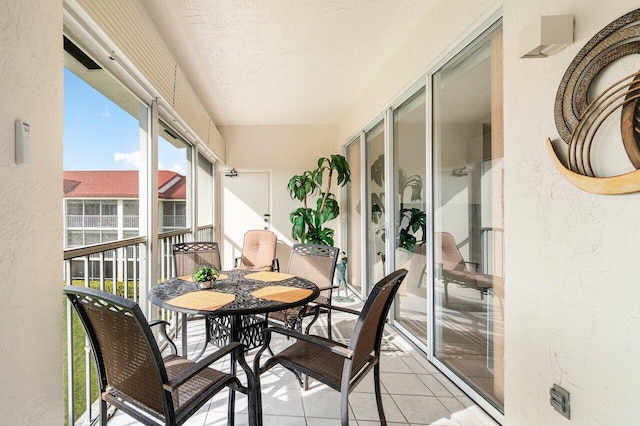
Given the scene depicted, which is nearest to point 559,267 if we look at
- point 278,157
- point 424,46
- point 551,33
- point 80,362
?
point 551,33

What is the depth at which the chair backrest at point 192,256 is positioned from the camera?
2629mm

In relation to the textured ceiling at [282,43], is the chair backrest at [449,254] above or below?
below

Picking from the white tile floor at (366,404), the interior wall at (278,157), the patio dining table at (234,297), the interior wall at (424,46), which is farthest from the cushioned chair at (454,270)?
the interior wall at (278,157)

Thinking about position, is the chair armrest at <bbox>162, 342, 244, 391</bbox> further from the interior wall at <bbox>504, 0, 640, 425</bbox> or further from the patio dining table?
the interior wall at <bbox>504, 0, 640, 425</bbox>

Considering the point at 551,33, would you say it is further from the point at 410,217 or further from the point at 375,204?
the point at 375,204

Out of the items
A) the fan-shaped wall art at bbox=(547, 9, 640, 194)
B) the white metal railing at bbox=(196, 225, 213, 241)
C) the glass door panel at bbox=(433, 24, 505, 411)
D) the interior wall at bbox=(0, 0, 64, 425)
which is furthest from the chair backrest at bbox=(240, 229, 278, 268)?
the fan-shaped wall art at bbox=(547, 9, 640, 194)

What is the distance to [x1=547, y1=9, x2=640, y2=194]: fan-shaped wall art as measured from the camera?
3.21 ft

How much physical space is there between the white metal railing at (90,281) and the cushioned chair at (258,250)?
1.30 meters

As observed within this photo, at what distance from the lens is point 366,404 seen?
6.20ft

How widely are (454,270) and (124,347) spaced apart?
→ 6.48 feet

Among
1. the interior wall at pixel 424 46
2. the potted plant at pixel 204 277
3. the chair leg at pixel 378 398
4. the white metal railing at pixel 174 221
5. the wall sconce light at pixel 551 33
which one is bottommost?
the chair leg at pixel 378 398

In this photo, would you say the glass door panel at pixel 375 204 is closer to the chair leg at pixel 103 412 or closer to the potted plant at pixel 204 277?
the potted plant at pixel 204 277

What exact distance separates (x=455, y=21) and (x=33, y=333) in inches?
107

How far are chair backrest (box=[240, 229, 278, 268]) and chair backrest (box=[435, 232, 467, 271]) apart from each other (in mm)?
2414
